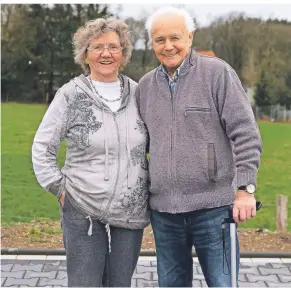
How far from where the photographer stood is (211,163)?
9.14 feet

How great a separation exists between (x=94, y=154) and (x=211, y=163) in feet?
1.97

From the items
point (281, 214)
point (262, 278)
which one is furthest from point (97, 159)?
point (281, 214)

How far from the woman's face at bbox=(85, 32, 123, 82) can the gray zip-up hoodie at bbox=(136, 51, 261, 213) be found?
0.80 feet

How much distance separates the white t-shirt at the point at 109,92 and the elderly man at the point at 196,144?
0.45 feet

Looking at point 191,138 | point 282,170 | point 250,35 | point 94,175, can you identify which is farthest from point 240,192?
point 250,35

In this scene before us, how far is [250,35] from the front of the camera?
25.4 m

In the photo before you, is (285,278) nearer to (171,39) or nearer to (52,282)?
(52,282)

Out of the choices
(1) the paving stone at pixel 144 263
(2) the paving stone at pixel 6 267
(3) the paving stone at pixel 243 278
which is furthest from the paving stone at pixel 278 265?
(2) the paving stone at pixel 6 267

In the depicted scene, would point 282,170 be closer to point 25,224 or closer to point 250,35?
point 25,224

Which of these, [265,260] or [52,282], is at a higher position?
[52,282]

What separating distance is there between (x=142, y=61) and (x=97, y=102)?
46.2 ft

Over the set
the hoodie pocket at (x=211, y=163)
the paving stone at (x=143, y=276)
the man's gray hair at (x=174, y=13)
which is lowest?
the paving stone at (x=143, y=276)

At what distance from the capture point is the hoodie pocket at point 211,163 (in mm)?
2773

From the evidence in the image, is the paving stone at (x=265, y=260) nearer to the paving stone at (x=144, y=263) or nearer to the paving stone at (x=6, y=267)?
the paving stone at (x=144, y=263)
